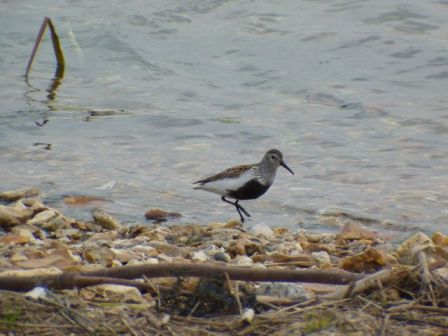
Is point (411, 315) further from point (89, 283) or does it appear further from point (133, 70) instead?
point (133, 70)

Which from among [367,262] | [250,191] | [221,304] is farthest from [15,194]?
[221,304]

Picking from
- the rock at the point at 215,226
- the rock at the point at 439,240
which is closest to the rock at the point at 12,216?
the rock at the point at 215,226

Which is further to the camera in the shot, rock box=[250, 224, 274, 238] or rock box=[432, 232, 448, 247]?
rock box=[250, 224, 274, 238]

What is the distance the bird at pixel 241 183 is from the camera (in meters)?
8.29

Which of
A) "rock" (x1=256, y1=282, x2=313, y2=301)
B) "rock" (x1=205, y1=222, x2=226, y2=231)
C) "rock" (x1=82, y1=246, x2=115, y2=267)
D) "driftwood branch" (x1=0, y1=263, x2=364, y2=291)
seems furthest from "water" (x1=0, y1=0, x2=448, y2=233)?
"driftwood branch" (x1=0, y1=263, x2=364, y2=291)

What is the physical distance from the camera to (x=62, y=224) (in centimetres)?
707

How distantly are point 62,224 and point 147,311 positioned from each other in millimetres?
3432

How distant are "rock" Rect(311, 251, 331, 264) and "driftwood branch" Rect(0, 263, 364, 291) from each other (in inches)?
72.6

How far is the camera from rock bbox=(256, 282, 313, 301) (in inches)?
154

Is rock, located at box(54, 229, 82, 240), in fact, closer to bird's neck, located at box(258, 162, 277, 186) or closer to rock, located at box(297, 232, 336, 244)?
rock, located at box(297, 232, 336, 244)

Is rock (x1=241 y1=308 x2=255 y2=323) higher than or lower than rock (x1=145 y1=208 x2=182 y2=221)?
higher

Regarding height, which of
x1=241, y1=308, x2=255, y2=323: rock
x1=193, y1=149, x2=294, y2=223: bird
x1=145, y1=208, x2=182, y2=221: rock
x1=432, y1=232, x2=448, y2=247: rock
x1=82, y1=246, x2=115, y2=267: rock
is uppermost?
x1=241, y1=308, x2=255, y2=323: rock

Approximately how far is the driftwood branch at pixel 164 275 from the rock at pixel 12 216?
317 centimetres

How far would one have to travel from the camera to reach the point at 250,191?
8.40 m
